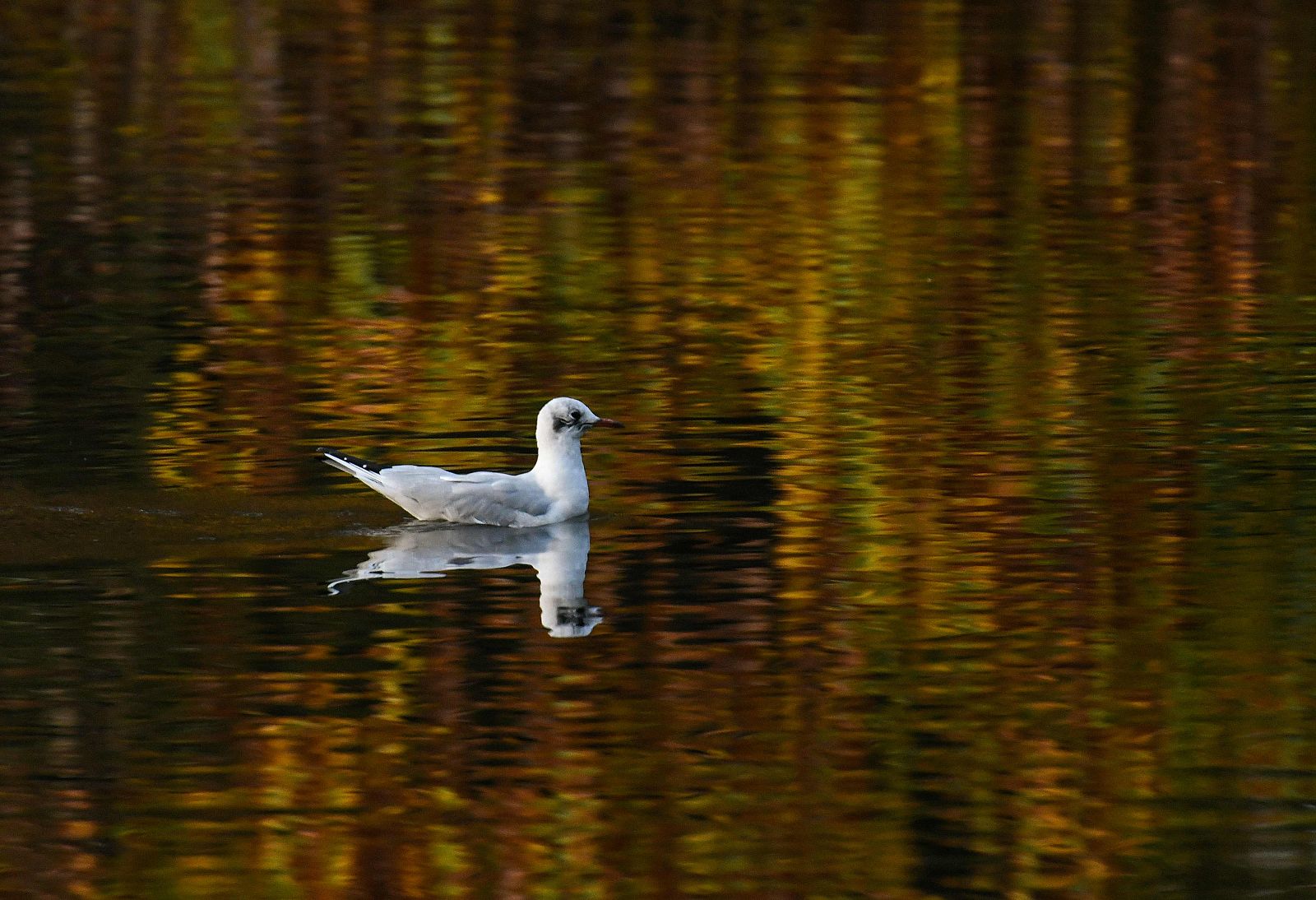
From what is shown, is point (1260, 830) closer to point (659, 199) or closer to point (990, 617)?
point (990, 617)

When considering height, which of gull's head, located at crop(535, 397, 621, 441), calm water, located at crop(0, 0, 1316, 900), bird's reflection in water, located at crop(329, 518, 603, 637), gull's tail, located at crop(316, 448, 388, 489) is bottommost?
bird's reflection in water, located at crop(329, 518, 603, 637)

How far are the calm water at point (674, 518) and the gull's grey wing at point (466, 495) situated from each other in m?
0.17

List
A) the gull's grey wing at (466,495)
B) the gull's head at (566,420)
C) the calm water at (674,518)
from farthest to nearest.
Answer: the gull's head at (566,420), the gull's grey wing at (466,495), the calm water at (674,518)

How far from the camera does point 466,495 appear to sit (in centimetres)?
1241

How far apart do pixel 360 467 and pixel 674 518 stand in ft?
4.76

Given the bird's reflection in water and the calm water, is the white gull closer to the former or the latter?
the bird's reflection in water

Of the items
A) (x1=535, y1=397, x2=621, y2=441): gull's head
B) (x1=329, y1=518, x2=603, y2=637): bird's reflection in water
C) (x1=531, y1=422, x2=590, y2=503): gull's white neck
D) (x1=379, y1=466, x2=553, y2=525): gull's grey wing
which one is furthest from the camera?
(x1=535, y1=397, x2=621, y2=441): gull's head

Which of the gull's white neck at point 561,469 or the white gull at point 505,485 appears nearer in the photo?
the white gull at point 505,485

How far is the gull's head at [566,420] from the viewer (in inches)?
500

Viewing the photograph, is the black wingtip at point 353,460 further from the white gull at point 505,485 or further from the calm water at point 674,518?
the calm water at point 674,518

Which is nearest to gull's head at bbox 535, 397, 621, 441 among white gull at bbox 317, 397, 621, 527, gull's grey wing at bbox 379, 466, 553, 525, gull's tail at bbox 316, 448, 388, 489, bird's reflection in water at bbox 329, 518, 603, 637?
white gull at bbox 317, 397, 621, 527

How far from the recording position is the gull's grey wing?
1236 centimetres

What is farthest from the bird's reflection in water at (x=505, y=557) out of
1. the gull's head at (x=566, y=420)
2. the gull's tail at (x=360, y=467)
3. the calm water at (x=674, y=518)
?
the gull's head at (x=566, y=420)

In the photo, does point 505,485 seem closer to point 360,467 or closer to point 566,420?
point 566,420
